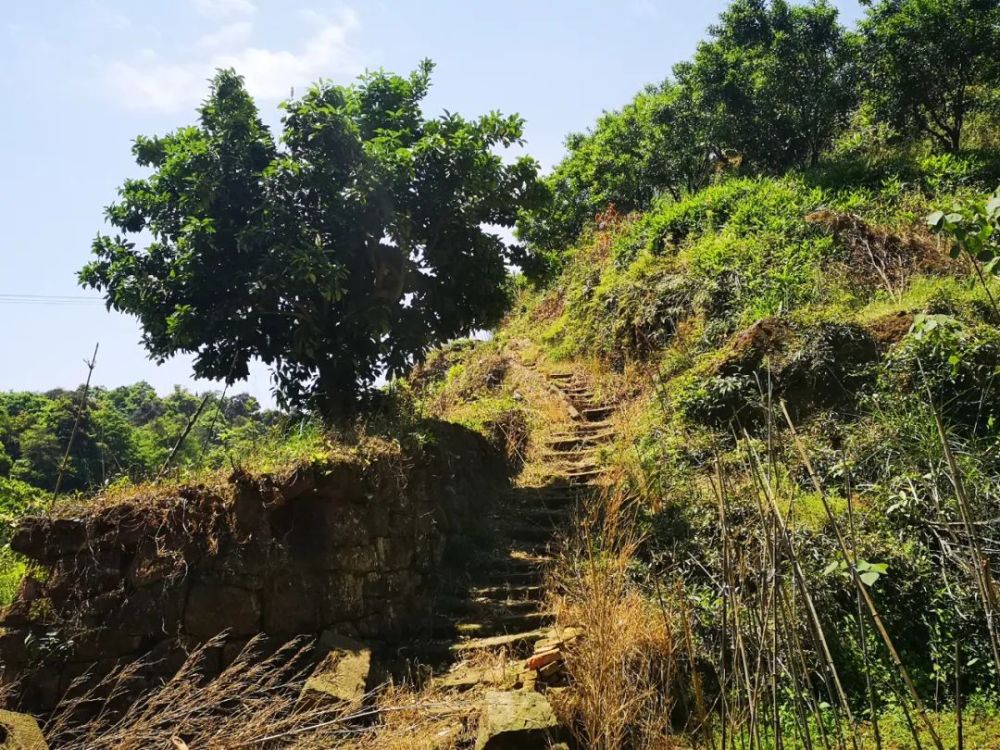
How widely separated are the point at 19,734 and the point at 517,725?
271 centimetres

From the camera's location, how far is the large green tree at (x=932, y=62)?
13.5 metres

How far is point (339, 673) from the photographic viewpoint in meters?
5.13

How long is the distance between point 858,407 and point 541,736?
5126 millimetres

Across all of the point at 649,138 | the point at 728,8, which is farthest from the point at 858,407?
the point at 728,8

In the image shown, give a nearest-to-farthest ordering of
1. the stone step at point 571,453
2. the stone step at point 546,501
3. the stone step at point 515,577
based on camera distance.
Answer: the stone step at point 515,577
the stone step at point 546,501
the stone step at point 571,453

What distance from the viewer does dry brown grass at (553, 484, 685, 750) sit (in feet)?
13.8

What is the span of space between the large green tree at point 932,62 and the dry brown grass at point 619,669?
1351cm

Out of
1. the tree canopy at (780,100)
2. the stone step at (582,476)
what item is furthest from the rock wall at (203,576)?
the tree canopy at (780,100)

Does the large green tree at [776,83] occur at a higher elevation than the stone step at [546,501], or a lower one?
higher

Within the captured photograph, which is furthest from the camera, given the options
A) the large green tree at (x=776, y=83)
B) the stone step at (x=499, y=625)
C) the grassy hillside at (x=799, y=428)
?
the large green tree at (x=776, y=83)

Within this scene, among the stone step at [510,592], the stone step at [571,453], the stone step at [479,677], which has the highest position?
the stone step at [571,453]

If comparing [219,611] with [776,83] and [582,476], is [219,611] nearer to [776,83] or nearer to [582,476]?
[582,476]

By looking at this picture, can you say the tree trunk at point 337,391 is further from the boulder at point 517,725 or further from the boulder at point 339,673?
the boulder at point 517,725

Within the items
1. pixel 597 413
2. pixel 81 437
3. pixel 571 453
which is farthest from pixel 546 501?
pixel 81 437
